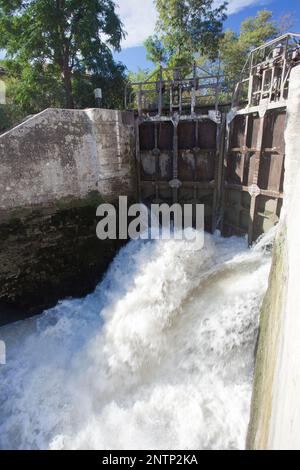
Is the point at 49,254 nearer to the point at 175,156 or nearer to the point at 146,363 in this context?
the point at 146,363

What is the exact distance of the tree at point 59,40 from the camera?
8682 mm

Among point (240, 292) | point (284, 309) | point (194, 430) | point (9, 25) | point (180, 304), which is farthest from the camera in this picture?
point (9, 25)

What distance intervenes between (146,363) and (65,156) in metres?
4.63

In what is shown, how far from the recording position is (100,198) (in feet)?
23.1

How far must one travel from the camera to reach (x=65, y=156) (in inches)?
246

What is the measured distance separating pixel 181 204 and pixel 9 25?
809cm

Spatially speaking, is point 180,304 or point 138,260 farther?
point 138,260

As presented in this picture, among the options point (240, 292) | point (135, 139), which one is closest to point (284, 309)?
point (240, 292)

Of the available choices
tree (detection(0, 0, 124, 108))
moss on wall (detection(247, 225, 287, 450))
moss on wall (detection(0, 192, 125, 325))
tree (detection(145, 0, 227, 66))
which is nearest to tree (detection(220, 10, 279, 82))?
tree (detection(145, 0, 227, 66))

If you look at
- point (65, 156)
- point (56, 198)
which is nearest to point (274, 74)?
point (65, 156)

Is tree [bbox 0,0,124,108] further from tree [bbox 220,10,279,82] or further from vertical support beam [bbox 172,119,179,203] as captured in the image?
tree [bbox 220,10,279,82]

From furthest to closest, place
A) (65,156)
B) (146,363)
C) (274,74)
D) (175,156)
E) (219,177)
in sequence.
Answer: (175,156), (219,177), (65,156), (274,74), (146,363)

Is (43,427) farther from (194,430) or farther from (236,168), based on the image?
(236,168)

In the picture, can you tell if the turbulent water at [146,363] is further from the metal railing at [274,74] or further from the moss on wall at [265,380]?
the metal railing at [274,74]
